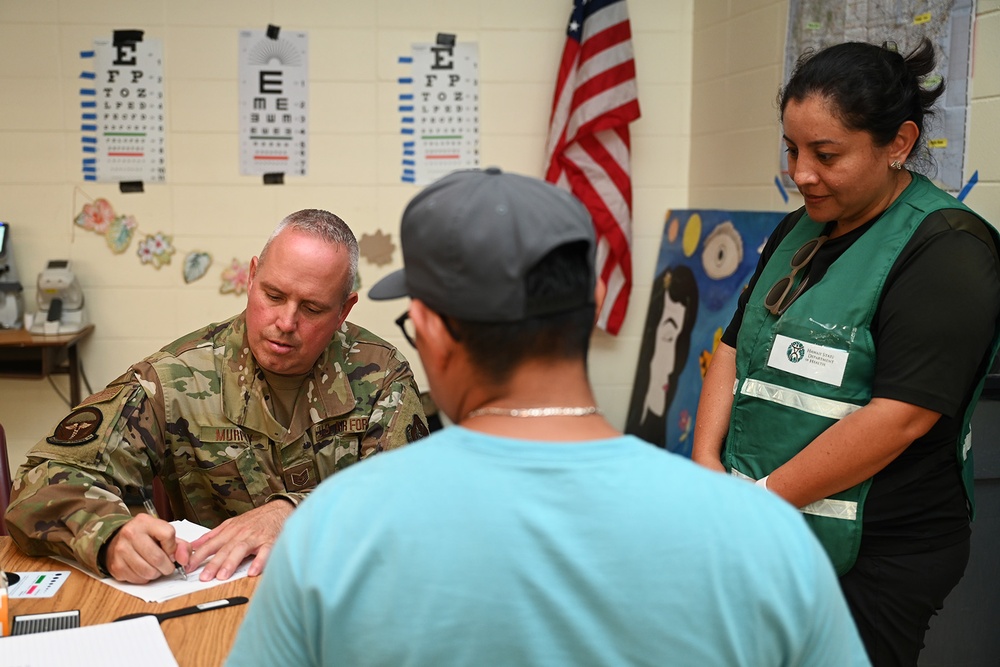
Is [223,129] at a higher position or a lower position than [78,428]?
higher

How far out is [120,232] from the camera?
12.8 ft

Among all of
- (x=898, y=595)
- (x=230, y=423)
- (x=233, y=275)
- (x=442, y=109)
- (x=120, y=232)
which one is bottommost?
(x=898, y=595)

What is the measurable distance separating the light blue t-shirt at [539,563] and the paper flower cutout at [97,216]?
3.46m

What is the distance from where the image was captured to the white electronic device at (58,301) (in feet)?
12.2

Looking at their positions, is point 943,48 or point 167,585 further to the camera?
point 943,48

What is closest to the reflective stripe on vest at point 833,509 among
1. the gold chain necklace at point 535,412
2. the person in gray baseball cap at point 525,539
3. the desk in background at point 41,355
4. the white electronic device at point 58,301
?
the person in gray baseball cap at point 525,539

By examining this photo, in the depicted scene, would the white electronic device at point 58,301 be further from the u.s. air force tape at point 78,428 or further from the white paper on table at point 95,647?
the white paper on table at point 95,647

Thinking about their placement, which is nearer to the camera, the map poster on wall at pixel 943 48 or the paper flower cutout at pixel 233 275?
the map poster on wall at pixel 943 48

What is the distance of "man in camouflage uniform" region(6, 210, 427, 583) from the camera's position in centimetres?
182

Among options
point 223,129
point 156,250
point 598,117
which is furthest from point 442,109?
point 156,250

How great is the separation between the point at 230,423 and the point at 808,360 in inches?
47.3

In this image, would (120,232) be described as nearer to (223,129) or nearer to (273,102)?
(223,129)

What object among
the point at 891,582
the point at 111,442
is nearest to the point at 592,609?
the point at 891,582

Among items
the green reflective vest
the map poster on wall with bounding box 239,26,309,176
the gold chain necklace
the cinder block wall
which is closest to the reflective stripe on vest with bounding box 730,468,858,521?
the green reflective vest
